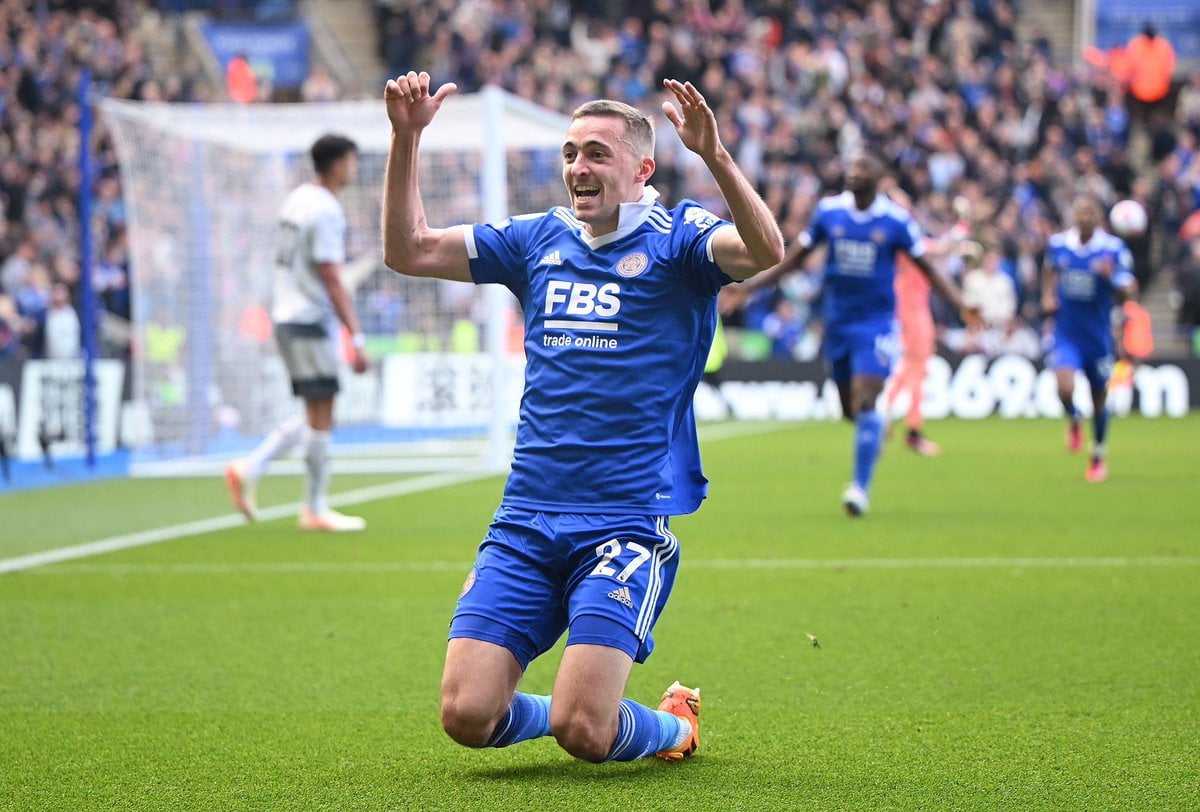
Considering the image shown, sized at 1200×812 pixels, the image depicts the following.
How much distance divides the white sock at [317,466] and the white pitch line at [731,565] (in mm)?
1279

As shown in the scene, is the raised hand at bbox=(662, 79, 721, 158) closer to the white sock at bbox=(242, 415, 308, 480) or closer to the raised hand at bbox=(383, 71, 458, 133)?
the raised hand at bbox=(383, 71, 458, 133)

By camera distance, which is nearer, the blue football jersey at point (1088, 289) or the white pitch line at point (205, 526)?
the white pitch line at point (205, 526)

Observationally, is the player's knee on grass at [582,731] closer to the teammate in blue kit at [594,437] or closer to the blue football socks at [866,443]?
the teammate in blue kit at [594,437]

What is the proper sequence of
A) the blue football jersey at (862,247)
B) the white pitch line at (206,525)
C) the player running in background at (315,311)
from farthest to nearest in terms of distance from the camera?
the blue football jersey at (862,247) < the player running in background at (315,311) < the white pitch line at (206,525)

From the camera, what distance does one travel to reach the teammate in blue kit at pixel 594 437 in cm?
427

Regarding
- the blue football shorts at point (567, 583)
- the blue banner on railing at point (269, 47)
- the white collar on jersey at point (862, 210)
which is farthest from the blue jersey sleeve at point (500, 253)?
the blue banner on railing at point (269, 47)

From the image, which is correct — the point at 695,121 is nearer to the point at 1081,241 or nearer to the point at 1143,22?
the point at 1081,241

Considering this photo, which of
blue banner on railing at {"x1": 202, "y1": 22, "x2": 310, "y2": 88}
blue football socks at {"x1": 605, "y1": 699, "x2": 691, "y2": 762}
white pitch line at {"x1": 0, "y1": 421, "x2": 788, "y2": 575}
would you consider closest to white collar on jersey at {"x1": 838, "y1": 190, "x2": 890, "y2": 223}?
white pitch line at {"x1": 0, "y1": 421, "x2": 788, "y2": 575}

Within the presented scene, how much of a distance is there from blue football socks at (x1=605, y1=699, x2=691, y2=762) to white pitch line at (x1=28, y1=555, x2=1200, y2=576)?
3.95 meters

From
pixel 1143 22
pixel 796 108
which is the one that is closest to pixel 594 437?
pixel 796 108

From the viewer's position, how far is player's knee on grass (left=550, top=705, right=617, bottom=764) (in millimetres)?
4188

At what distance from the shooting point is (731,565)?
28.4 feet

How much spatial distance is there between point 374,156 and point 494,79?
12.2 metres

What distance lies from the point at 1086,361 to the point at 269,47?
1883 centimetres
